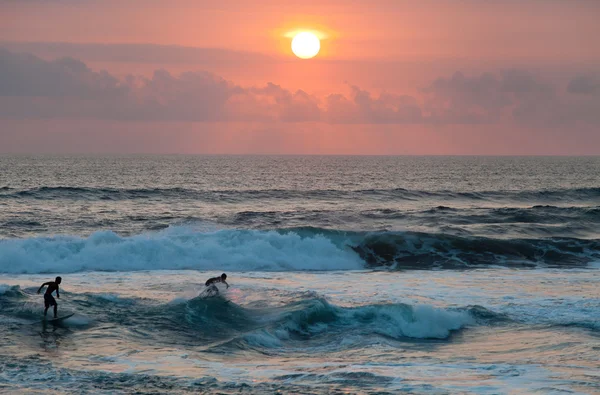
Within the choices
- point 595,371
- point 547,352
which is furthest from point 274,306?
point 595,371

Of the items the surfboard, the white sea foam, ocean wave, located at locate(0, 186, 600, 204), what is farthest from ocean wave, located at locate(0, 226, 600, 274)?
ocean wave, located at locate(0, 186, 600, 204)

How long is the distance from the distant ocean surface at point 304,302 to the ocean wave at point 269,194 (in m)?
6.88

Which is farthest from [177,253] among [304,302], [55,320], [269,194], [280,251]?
[269,194]

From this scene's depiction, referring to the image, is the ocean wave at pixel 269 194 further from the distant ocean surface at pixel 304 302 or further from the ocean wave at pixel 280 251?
the ocean wave at pixel 280 251

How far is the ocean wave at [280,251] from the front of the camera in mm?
31844

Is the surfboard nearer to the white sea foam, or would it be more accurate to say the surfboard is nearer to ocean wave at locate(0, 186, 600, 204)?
the white sea foam

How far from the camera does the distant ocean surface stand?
1484cm

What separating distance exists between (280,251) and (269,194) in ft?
105

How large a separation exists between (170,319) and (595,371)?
1228cm

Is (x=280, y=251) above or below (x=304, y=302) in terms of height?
above

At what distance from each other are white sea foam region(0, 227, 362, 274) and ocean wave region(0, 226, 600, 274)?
5cm

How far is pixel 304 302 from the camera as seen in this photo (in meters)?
22.0

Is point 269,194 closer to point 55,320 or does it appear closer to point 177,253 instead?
point 177,253

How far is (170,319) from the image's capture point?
66.8ft
